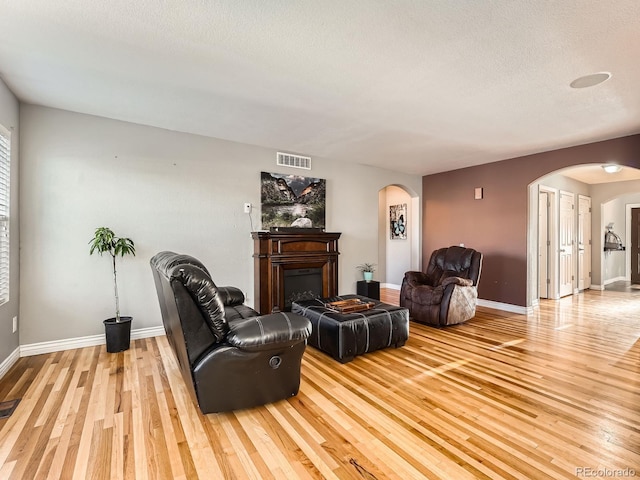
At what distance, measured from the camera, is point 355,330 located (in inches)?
117

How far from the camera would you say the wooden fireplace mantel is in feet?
14.2

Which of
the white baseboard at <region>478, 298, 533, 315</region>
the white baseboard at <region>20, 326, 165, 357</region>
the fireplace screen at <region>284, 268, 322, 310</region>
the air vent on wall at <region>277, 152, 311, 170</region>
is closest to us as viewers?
the white baseboard at <region>20, 326, 165, 357</region>

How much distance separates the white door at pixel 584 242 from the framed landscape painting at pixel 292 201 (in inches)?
237

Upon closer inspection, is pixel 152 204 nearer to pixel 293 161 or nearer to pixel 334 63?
pixel 293 161

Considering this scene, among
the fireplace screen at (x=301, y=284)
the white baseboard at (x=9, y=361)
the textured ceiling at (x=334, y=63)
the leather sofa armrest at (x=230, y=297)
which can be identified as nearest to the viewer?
the textured ceiling at (x=334, y=63)

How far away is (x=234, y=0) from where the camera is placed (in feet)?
5.61

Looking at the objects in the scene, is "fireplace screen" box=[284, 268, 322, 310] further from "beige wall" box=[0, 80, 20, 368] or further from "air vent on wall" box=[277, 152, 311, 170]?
"beige wall" box=[0, 80, 20, 368]

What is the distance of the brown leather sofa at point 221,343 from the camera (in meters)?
1.88

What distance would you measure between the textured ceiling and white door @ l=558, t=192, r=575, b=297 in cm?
296

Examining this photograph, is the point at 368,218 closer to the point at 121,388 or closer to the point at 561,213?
the point at 561,213

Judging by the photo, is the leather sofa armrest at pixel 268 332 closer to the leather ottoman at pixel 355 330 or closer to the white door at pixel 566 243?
the leather ottoman at pixel 355 330

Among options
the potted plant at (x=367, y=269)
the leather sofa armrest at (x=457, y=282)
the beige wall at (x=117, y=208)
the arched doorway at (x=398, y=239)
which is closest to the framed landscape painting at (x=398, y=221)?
the arched doorway at (x=398, y=239)

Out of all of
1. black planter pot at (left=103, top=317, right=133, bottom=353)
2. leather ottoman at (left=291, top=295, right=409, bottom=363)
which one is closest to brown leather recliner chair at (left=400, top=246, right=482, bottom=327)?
leather ottoman at (left=291, top=295, right=409, bottom=363)

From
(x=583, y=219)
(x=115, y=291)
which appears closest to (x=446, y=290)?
(x=115, y=291)
